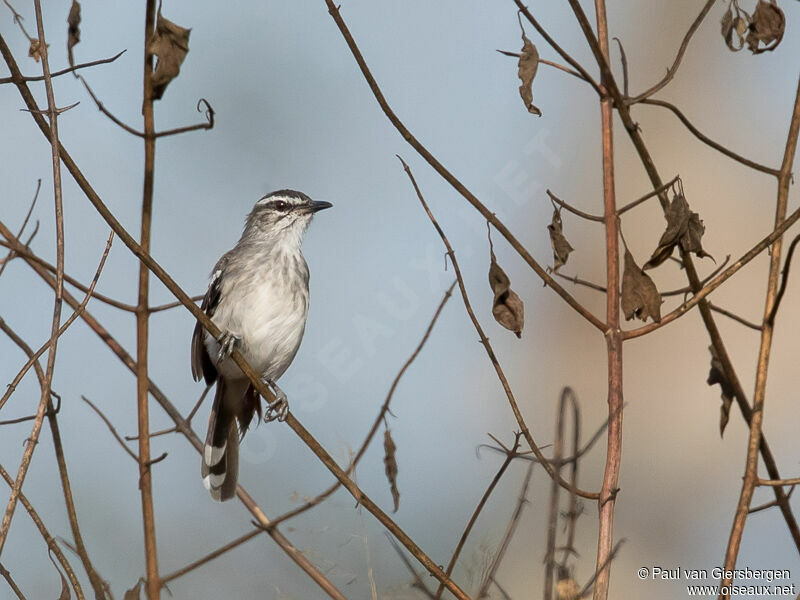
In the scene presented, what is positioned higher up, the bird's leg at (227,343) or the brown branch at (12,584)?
the bird's leg at (227,343)

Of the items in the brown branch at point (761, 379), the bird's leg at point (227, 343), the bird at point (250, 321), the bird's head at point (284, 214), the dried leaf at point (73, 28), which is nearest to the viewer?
the brown branch at point (761, 379)

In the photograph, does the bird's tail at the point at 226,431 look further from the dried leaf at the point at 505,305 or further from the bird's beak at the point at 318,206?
the dried leaf at the point at 505,305

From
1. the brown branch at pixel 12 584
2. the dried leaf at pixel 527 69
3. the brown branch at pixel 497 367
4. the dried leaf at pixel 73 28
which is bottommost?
the brown branch at pixel 12 584

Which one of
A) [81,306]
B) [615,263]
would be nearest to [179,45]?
[81,306]

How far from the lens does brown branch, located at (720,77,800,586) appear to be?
119 inches

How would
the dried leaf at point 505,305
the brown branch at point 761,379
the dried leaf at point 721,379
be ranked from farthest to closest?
the dried leaf at point 721,379 < the dried leaf at point 505,305 < the brown branch at point 761,379

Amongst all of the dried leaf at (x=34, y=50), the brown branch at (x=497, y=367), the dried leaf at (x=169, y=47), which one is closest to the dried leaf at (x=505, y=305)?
the brown branch at (x=497, y=367)

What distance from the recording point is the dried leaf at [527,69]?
3.67 metres

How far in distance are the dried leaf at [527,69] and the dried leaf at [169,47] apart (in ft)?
4.49

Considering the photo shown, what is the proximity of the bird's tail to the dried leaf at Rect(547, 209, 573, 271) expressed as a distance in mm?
3286

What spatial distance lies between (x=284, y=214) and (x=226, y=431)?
1543 mm

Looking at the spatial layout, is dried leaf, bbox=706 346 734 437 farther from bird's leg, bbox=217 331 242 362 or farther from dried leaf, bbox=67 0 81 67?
dried leaf, bbox=67 0 81 67

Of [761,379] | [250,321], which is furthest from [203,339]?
[761,379]

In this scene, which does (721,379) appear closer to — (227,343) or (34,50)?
A: (227,343)
